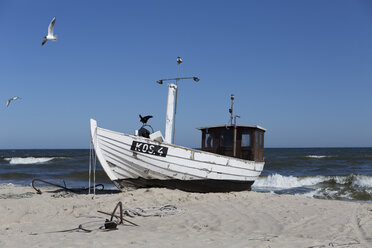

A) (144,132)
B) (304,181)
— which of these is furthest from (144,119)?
(304,181)

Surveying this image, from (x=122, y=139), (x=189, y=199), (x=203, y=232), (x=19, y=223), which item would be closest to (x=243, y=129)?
(x=189, y=199)

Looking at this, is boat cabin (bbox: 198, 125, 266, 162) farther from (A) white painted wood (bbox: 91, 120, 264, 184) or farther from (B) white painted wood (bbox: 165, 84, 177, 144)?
(B) white painted wood (bbox: 165, 84, 177, 144)

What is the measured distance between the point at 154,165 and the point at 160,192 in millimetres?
800

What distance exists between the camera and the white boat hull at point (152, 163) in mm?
9422

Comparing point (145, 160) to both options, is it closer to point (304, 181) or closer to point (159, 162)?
point (159, 162)

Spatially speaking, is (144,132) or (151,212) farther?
(144,132)

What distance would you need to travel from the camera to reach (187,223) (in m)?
6.77

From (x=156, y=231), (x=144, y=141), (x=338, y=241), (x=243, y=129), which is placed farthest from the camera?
(x=243, y=129)

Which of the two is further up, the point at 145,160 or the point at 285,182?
the point at 145,160

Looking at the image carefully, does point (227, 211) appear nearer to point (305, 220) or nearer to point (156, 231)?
point (305, 220)

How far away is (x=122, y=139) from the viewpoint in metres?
9.48

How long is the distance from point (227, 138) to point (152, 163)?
3827mm

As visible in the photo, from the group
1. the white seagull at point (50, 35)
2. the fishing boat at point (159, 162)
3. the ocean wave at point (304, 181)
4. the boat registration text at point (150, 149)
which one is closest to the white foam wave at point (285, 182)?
the ocean wave at point (304, 181)

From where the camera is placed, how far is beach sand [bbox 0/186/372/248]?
5.15m
